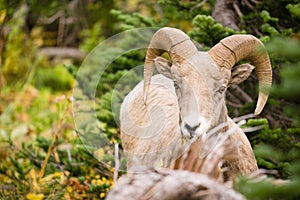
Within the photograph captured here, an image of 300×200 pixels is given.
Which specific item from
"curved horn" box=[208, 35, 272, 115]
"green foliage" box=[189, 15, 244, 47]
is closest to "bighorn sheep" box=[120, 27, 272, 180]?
"curved horn" box=[208, 35, 272, 115]

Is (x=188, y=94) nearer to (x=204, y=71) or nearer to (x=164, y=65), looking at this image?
(x=204, y=71)

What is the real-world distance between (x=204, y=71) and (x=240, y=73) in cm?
41

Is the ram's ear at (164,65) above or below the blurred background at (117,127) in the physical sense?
above

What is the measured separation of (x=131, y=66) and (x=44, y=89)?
17.2 ft

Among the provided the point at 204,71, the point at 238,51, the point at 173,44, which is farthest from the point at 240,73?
the point at 173,44

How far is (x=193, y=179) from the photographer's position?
3.62 m

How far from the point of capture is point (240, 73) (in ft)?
17.5

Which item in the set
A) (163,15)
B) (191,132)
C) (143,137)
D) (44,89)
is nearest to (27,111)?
(44,89)

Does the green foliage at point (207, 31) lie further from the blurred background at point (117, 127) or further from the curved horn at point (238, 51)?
the curved horn at point (238, 51)

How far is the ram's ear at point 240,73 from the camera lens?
17.4 ft

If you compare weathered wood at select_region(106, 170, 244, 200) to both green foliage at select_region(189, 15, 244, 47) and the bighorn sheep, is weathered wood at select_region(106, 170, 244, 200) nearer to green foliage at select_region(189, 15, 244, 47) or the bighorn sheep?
the bighorn sheep

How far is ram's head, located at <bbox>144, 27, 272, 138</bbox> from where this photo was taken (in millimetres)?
4863

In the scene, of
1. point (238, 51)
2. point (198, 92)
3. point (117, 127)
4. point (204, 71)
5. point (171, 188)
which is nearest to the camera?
point (171, 188)

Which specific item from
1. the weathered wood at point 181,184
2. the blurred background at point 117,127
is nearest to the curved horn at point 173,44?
the blurred background at point 117,127
